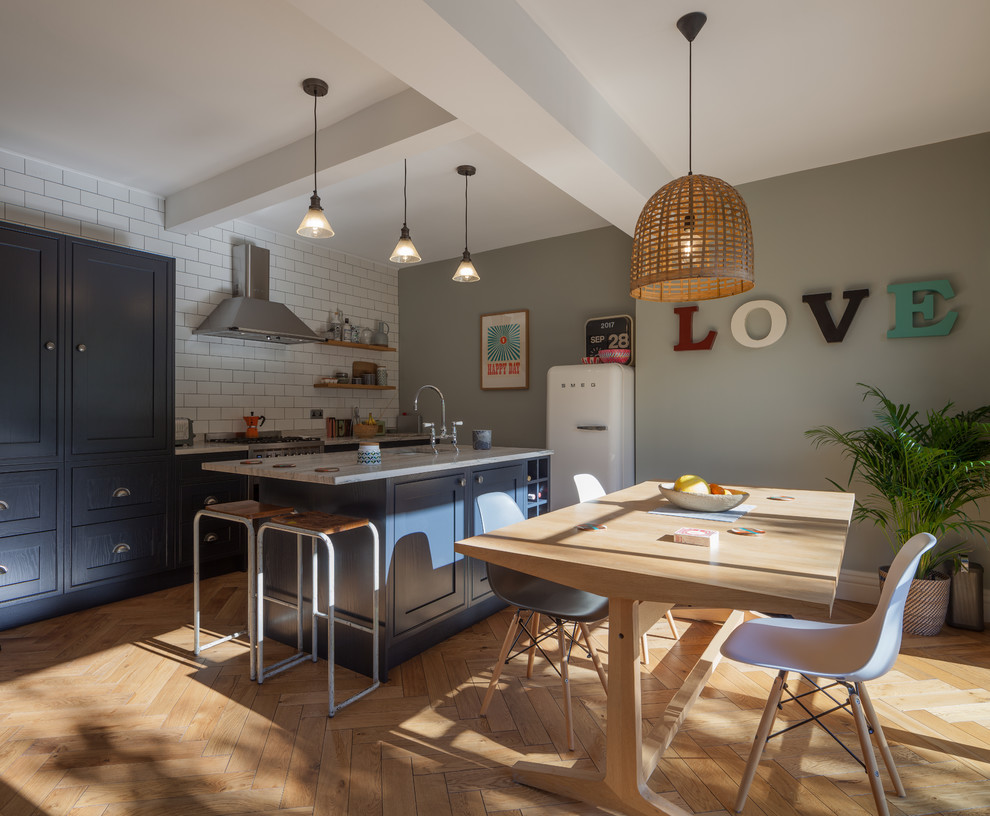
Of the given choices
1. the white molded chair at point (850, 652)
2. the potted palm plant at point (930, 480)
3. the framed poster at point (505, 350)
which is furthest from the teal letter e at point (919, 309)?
the framed poster at point (505, 350)

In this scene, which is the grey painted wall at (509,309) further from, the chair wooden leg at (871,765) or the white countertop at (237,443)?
the chair wooden leg at (871,765)

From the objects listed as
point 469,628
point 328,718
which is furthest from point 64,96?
point 469,628

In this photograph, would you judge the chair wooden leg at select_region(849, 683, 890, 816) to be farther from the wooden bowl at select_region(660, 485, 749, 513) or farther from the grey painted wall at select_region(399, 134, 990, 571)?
the grey painted wall at select_region(399, 134, 990, 571)

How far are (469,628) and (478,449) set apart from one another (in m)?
1.07

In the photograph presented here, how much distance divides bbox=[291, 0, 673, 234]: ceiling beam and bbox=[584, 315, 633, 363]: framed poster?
161cm

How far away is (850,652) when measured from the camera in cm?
163

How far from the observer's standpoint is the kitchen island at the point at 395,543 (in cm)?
262

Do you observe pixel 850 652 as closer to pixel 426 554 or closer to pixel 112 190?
pixel 426 554

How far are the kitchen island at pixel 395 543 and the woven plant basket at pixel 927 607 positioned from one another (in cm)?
240

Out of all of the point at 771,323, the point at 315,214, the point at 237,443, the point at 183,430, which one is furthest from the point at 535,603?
the point at 183,430

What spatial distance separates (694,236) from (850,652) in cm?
140

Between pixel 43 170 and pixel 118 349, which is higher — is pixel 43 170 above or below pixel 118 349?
above

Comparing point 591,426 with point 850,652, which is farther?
point 591,426

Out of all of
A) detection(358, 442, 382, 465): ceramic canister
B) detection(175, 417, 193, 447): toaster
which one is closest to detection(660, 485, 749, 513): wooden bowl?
detection(358, 442, 382, 465): ceramic canister
